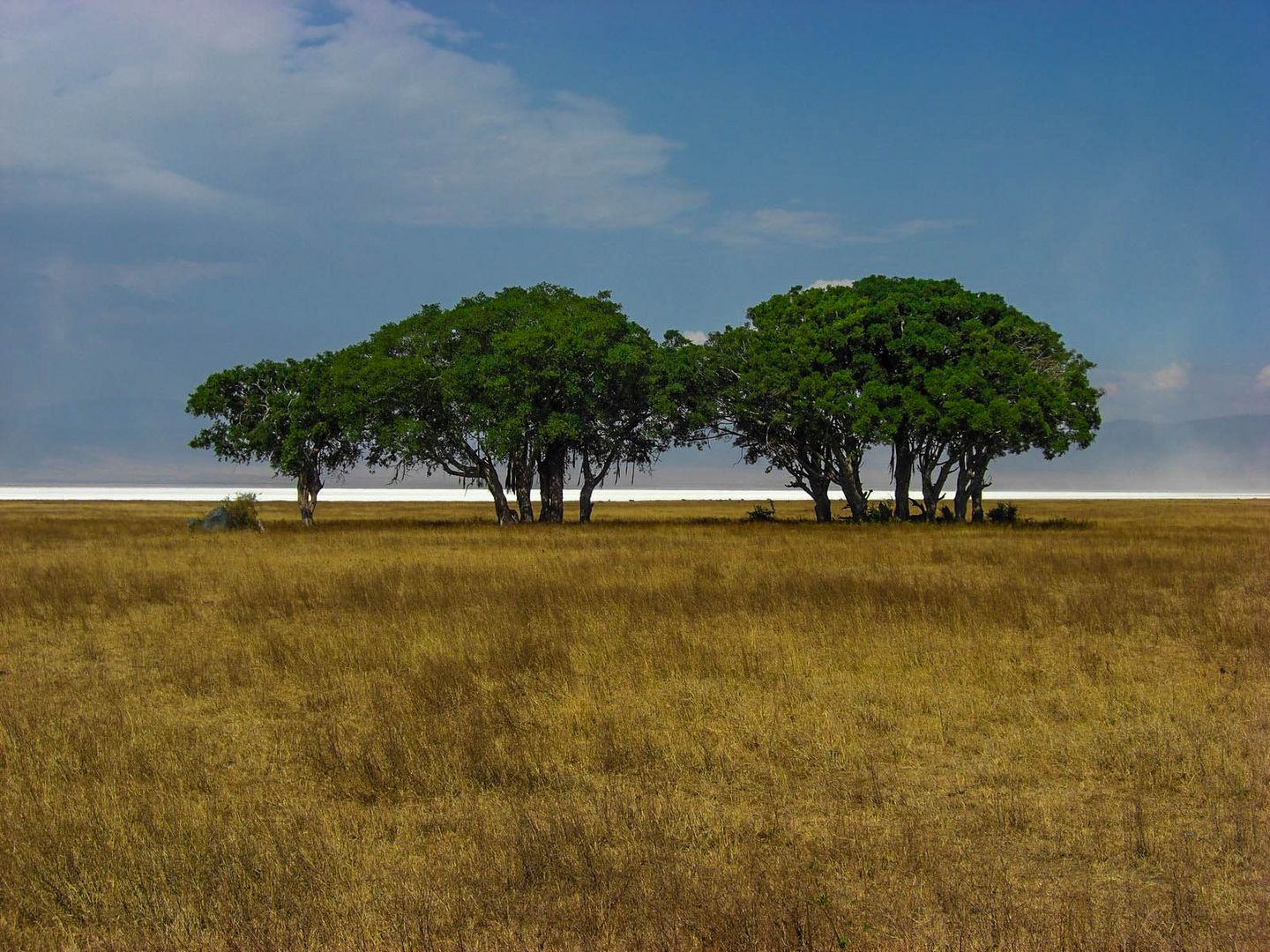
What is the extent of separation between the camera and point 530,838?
20.2 feet

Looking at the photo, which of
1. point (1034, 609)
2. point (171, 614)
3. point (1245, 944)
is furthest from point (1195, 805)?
point (171, 614)

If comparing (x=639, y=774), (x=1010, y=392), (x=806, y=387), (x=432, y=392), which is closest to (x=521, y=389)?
(x=432, y=392)

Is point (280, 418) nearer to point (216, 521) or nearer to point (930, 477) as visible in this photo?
point (216, 521)

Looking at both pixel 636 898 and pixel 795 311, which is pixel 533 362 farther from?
pixel 636 898

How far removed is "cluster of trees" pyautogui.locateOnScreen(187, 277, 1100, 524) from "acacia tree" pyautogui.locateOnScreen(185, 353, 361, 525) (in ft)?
0.32

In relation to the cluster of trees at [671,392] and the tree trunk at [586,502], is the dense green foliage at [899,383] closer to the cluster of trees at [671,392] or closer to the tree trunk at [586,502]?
A: the cluster of trees at [671,392]

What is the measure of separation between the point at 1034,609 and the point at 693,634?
6.50 metres

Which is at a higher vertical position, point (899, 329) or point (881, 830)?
point (899, 329)

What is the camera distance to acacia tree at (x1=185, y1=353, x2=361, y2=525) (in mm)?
47750

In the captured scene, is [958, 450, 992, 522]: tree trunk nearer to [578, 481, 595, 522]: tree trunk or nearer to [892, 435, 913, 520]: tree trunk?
Answer: [892, 435, 913, 520]: tree trunk

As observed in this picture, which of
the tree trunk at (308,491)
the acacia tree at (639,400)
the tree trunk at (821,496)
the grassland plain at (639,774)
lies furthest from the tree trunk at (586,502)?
the grassland plain at (639,774)

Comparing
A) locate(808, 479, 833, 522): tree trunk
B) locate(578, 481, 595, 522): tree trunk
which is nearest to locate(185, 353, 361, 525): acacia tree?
locate(578, 481, 595, 522): tree trunk

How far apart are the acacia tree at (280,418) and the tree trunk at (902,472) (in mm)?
25753

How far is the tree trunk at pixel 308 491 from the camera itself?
166 ft
